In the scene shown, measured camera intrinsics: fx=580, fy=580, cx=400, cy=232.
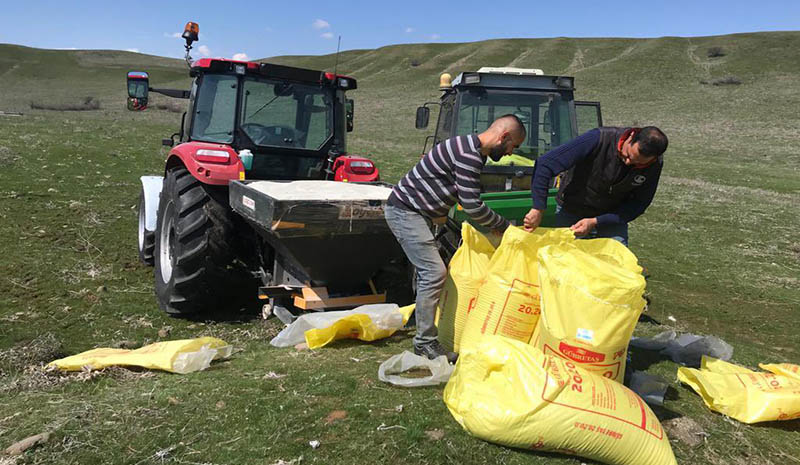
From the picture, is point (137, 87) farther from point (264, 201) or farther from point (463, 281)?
point (463, 281)

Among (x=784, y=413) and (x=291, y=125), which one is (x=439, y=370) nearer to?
(x=784, y=413)

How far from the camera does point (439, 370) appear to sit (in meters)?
3.21

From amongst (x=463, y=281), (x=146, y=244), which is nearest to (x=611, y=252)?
(x=463, y=281)

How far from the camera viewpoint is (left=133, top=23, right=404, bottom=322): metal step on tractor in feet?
13.2

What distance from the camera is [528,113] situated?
21.8 feet

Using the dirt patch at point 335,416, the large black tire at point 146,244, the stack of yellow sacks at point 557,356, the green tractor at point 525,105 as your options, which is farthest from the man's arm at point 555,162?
the large black tire at point 146,244

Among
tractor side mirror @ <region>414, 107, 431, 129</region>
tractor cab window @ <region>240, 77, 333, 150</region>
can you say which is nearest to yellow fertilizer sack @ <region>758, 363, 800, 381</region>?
tractor cab window @ <region>240, 77, 333, 150</region>

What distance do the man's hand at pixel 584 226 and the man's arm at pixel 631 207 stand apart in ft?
0.32

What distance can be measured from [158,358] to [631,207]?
3.14 m

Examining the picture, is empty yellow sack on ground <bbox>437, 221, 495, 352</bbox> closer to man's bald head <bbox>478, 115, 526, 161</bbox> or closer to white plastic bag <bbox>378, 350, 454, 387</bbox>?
white plastic bag <bbox>378, 350, 454, 387</bbox>

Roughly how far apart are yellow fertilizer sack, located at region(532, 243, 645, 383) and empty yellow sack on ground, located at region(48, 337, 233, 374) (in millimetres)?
2054

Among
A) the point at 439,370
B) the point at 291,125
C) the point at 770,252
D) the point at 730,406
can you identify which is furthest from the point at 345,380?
the point at 770,252

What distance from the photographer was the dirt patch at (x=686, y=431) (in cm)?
274

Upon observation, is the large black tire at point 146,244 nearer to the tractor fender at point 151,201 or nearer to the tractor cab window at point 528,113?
the tractor fender at point 151,201
